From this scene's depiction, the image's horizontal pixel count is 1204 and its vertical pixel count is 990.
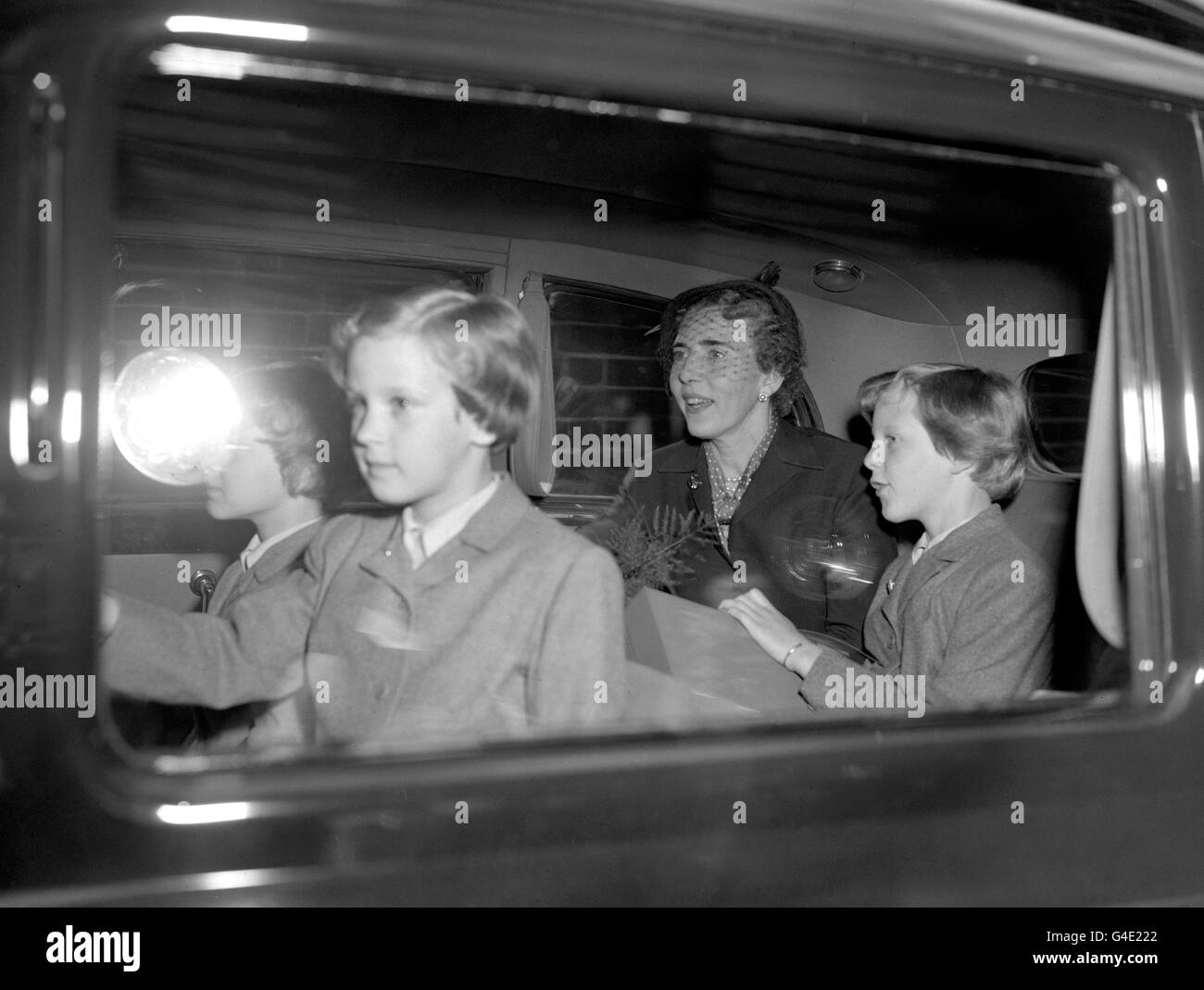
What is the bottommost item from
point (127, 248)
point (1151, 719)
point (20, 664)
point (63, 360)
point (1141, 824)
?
point (1141, 824)

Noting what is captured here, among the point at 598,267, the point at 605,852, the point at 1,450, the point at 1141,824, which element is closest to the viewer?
the point at 1,450

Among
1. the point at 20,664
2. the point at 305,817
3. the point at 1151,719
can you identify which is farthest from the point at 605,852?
the point at 1151,719

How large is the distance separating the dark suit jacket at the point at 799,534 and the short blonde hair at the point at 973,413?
113mm

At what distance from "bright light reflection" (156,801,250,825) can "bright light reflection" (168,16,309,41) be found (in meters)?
0.78

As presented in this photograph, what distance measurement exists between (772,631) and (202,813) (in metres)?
0.81

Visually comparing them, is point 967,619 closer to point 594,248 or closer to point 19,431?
point 594,248

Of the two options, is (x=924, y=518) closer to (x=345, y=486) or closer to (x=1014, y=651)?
(x=1014, y=651)

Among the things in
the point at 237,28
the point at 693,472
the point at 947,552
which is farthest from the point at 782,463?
the point at 237,28

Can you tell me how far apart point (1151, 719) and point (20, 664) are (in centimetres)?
133

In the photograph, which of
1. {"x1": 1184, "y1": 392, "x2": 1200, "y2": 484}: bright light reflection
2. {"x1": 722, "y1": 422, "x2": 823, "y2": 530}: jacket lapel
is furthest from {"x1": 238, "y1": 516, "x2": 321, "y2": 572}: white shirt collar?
{"x1": 1184, "y1": 392, "x2": 1200, "y2": 484}: bright light reflection

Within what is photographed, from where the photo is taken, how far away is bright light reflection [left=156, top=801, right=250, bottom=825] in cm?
109

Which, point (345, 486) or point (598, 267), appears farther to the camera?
point (598, 267)

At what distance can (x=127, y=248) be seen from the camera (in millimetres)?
1234

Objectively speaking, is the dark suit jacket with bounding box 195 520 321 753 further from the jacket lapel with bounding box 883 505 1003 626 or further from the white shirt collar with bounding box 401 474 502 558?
the jacket lapel with bounding box 883 505 1003 626
